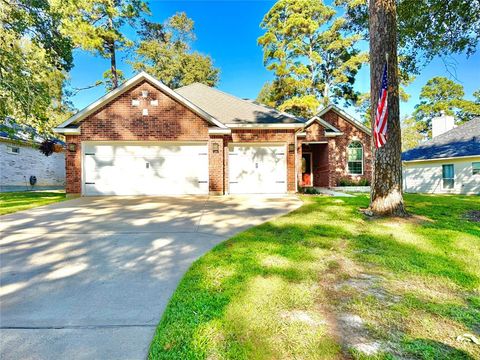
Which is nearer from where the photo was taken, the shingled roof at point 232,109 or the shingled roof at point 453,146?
the shingled roof at point 232,109

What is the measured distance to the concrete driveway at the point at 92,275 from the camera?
2.02 m

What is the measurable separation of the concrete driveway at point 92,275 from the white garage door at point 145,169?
4.28m

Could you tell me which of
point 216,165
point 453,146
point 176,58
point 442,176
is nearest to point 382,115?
point 216,165

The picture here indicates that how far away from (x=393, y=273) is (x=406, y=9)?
876 cm

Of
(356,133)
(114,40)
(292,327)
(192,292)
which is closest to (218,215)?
(192,292)

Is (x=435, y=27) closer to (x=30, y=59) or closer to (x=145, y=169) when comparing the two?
(x=145, y=169)

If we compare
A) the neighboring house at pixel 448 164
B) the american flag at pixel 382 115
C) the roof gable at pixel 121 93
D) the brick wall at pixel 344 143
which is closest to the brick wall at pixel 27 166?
the roof gable at pixel 121 93

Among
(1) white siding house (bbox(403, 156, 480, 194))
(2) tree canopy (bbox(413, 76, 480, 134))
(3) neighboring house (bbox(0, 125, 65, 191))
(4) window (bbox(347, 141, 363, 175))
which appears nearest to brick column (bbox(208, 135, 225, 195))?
(4) window (bbox(347, 141, 363, 175))

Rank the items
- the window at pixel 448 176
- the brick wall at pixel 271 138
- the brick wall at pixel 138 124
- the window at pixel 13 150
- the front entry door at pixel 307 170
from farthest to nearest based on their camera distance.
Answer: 1. the front entry door at pixel 307 170
2. the window at pixel 448 176
3. the window at pixel 13 150
4. the brick wall at pixel 271 138
5. the brick wall at pixel 138 124

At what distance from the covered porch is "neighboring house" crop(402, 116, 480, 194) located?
28.1 ft

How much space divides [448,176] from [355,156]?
7.26 m

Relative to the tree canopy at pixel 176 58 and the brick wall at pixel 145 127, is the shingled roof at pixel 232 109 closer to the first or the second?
the brick wall at pixel 145 127

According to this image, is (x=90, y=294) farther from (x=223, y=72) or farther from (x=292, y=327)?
(x=223, y=72)

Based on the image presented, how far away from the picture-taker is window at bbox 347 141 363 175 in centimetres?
1639
